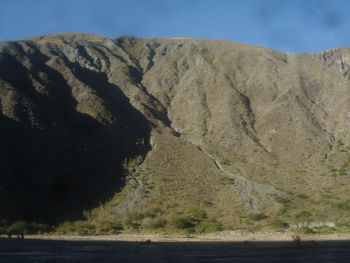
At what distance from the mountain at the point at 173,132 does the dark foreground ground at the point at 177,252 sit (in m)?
14.0

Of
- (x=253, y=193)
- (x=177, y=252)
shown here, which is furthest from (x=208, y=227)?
(x=177, y=252)

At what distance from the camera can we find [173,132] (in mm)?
62625

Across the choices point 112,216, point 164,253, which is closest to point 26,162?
point 112,216

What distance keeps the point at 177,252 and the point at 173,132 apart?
142 ft

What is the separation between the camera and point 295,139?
58.6 metres

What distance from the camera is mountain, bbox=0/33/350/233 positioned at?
136 feet

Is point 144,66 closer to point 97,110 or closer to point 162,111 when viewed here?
point 162,111

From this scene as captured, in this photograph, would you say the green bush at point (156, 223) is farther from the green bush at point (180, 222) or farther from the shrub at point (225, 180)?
the shrub at point (225, 180)

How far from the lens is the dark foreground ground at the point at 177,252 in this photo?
1697 centimetres

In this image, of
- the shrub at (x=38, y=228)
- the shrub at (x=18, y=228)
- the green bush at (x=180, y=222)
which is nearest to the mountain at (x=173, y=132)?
the green bush at (x=180, y=222)

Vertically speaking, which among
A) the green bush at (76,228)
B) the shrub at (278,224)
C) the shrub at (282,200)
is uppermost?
the shrub at (282,200)

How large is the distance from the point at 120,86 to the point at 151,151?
22933 mm

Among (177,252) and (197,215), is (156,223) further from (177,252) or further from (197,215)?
(177,252)

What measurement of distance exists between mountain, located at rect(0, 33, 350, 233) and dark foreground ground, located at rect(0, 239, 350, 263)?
552 inches
